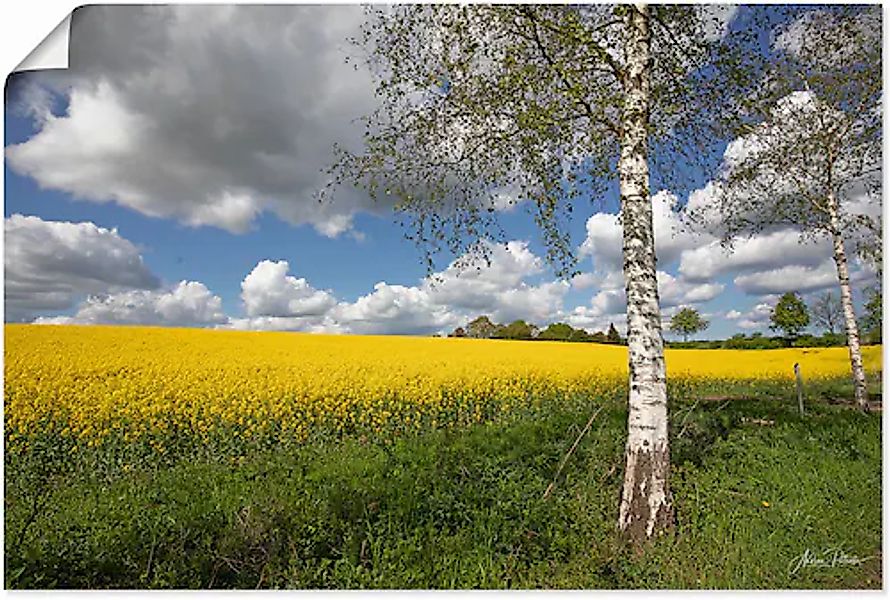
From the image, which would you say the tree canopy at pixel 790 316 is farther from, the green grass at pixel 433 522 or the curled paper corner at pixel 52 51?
the curled paper corner at pixel 52 51

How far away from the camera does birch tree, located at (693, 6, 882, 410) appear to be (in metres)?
4.70

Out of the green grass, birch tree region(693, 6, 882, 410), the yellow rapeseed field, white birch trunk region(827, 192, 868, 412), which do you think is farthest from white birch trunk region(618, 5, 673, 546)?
white birch trunk region(827, 192, 868, 412)

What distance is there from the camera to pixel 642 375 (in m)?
3.70

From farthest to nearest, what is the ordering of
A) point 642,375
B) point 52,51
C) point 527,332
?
point 527,332, point 52,51, point 642,375

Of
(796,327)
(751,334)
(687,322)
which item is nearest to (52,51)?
(687,322)

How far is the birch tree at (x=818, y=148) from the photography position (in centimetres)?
470

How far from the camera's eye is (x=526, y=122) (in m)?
4.02

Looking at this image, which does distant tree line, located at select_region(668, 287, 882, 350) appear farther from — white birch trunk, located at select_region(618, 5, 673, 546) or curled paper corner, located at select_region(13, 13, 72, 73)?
curled paper corner, located at select_region(13, 13, 72, 73)

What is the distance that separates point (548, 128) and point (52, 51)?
3.03 metres

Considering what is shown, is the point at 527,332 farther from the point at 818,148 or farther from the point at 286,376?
the point at 818,148

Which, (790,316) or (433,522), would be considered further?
(790,316)

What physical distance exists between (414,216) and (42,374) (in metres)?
2.73

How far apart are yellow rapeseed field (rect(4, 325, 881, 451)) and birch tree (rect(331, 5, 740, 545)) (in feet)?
5.63

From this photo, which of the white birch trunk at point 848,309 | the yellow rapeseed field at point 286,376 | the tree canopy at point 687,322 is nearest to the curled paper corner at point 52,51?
the yellow rapeseed field at point 286,376
